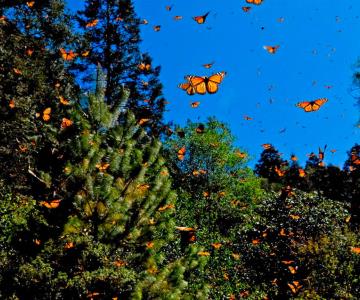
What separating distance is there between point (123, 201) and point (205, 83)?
2592mm

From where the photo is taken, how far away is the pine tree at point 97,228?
6105mm

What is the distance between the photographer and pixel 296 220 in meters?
16.1

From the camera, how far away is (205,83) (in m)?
6.99

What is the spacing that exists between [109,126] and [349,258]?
9294mm

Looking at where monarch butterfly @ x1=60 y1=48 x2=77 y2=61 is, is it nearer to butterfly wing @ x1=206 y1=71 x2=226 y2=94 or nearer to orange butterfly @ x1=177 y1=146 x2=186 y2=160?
orange butterfly @ x1=177 y1=146 x2=186 y2=160

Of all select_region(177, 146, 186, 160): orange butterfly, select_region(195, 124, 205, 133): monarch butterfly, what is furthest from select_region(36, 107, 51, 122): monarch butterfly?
select_region(195, 124, 205, 133): monarch butterfly

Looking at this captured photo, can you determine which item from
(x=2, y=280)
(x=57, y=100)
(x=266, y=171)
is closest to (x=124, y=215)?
(x=2, y=280)

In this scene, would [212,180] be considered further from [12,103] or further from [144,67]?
[12,103]

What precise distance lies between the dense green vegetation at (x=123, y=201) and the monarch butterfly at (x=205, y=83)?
1.47 metres

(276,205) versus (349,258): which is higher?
(276,205)

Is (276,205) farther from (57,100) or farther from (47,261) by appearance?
(47,261)

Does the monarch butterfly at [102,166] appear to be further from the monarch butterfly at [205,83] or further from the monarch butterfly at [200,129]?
the monarch butterfly at [200,129]

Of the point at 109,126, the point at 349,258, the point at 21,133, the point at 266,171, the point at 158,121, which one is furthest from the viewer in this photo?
the point at 266,171

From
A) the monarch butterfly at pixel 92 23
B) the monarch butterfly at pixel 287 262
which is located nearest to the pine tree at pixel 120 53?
the monarch butterfly at pixel 92 23
